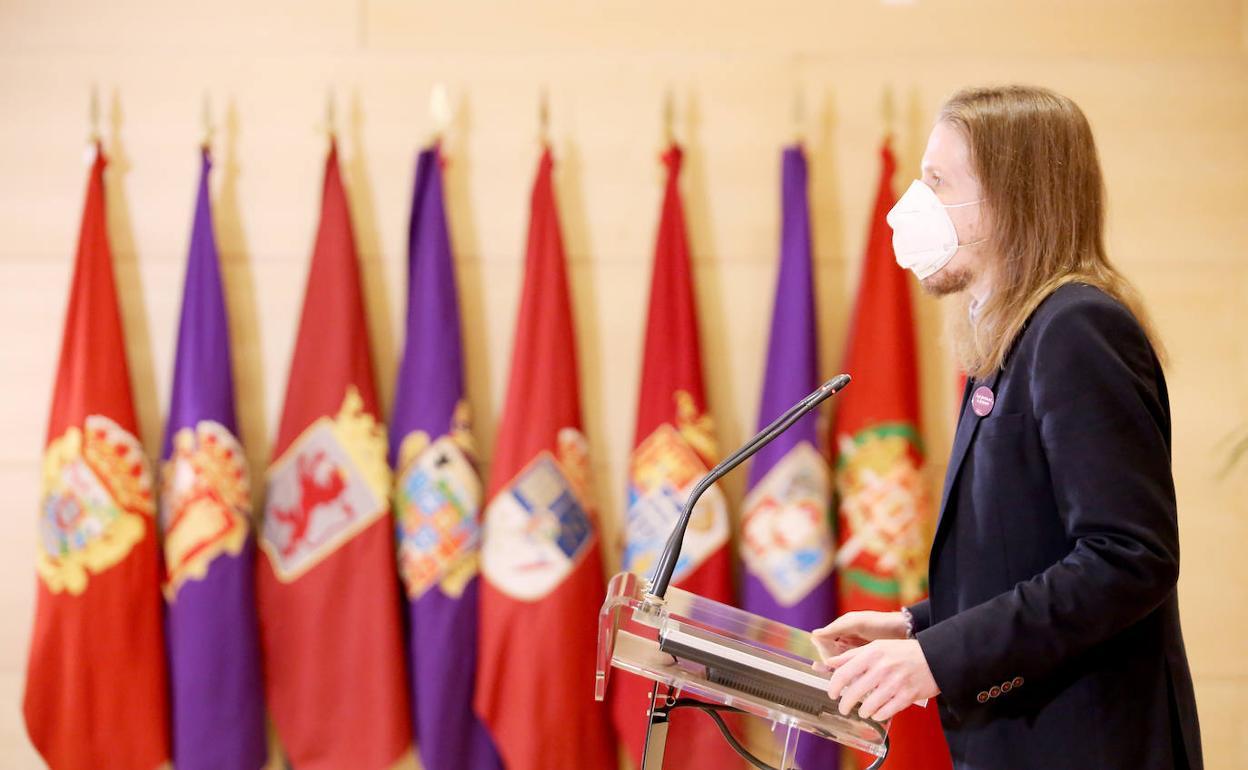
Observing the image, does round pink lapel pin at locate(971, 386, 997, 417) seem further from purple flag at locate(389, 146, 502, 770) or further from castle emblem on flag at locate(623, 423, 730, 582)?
purple flag at locate(389, 146, 502, 770)

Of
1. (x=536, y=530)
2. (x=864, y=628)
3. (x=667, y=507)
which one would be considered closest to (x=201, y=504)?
(x=536, y=530)

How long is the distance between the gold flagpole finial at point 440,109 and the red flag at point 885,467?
3.40ft

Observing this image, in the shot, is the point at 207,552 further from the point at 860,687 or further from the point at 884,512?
the point at 860,687

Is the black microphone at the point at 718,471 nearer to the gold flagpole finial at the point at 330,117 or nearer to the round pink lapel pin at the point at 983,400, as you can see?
the round pink lapel pin at the point at 983,400

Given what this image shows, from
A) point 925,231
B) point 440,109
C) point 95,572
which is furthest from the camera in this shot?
point 440,109

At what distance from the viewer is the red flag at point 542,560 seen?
255 cm

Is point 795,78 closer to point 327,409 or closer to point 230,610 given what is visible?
point 327,409

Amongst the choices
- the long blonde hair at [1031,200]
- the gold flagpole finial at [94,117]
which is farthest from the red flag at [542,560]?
the long blonde hair at [1031,200]

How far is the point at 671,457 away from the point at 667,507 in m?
0.11

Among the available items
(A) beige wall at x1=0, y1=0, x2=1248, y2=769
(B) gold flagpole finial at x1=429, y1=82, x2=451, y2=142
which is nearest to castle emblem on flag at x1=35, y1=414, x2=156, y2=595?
(A) beige wall at x1=0, y1=0, x2=1248, y2=769

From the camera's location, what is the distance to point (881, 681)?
48.3 inches

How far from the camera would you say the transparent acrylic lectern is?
1243 millimetres

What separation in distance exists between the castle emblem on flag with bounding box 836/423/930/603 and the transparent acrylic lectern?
123cm

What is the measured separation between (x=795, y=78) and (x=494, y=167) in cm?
76
